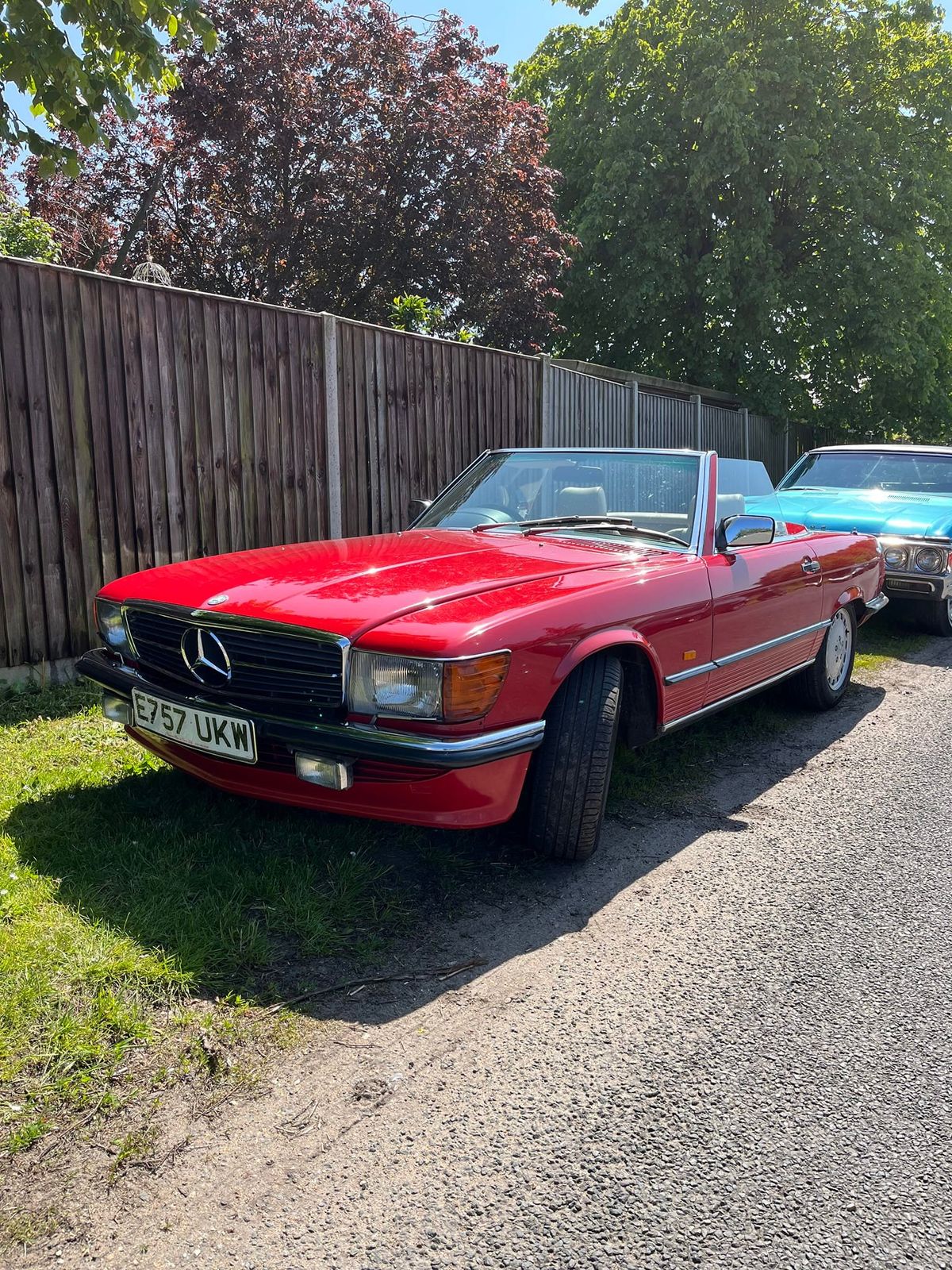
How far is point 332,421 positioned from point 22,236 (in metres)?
9.20

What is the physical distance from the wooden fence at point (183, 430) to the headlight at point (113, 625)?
5.48 ft

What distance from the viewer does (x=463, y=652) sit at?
9.08 feet

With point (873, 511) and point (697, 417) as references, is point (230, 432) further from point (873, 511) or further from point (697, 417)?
point (697, 417)

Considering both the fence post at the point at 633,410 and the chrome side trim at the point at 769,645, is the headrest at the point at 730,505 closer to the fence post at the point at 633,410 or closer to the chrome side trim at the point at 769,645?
the chrome side trim at the point at 769,645

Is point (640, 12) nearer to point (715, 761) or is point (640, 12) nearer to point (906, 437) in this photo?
point (906, 437)

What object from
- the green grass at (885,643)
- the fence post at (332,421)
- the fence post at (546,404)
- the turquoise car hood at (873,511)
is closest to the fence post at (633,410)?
the fence post at (546,404)

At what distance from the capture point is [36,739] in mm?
4422

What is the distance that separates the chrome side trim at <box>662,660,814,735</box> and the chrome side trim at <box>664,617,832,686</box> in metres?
0.16

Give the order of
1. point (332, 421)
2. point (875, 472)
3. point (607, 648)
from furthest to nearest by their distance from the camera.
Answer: point (875, 472) → point (332, 421) → point (607, 648)

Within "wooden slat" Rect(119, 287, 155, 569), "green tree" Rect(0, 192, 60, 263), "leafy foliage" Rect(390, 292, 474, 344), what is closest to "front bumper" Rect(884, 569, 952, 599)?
"wooden slat" Rect(119, 287, 155, 569)

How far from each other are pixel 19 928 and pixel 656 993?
1766 millimetres

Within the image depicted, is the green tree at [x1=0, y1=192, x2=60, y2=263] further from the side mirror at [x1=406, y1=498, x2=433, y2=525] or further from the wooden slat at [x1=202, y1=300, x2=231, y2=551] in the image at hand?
the side mirror at [x1=406, y1=498, x2=433, y2=525]

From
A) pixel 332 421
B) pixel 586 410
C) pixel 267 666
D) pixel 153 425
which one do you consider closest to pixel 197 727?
pixel 267 666

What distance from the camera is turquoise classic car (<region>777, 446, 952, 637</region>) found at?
7.38 m
